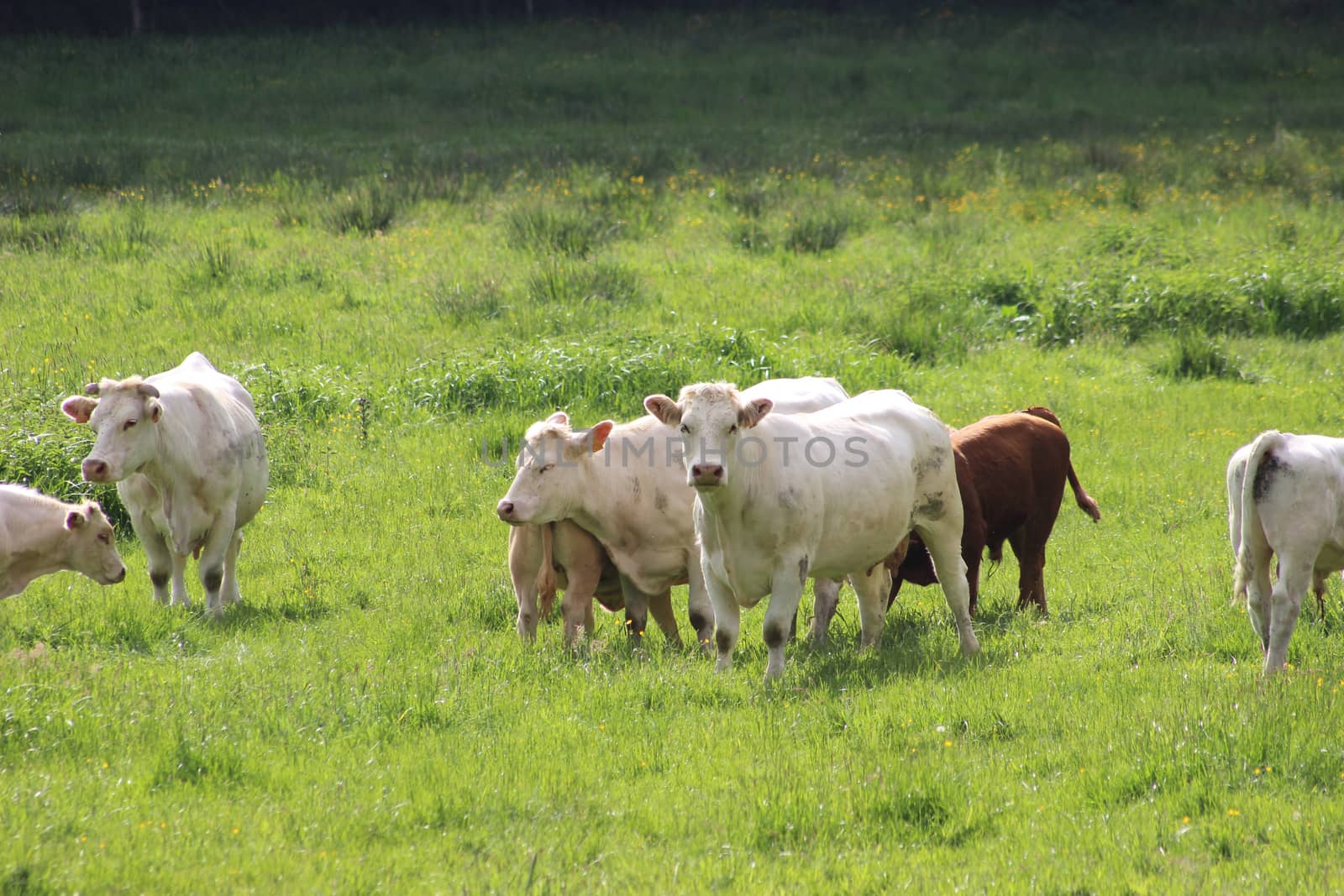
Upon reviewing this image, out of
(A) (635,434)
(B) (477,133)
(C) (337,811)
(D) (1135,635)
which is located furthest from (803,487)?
(B) (477,133)

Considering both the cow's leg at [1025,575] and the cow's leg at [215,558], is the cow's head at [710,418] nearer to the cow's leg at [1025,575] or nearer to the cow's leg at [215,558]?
the cow's leg at [1025,575]

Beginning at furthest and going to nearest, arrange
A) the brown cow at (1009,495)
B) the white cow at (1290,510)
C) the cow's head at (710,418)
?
the brown cow at (1009,495) < the cow's head at (710,418) < the white cow at (1290,510)

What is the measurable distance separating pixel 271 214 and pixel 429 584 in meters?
13.7

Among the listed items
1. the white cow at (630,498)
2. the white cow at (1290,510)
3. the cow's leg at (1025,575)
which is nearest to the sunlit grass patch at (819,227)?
the cow's leg at (1025,575)

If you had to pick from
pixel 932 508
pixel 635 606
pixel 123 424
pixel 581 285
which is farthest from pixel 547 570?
pixel 581 285

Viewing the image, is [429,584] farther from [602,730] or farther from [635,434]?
[602,730]

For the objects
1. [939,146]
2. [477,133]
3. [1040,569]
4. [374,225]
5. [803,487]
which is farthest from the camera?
[477,133]

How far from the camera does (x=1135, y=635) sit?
322 inches

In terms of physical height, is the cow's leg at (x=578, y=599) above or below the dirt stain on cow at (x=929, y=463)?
below

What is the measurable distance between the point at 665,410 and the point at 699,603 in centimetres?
170

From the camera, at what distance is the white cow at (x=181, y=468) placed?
865cm

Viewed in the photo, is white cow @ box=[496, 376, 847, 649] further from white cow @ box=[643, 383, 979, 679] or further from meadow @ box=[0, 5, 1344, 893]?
white cow @ box=[643, 383, 979, 679]

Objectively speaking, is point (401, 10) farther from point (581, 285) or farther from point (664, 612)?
point (664, 612)

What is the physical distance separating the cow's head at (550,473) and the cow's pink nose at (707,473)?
4.72ft
